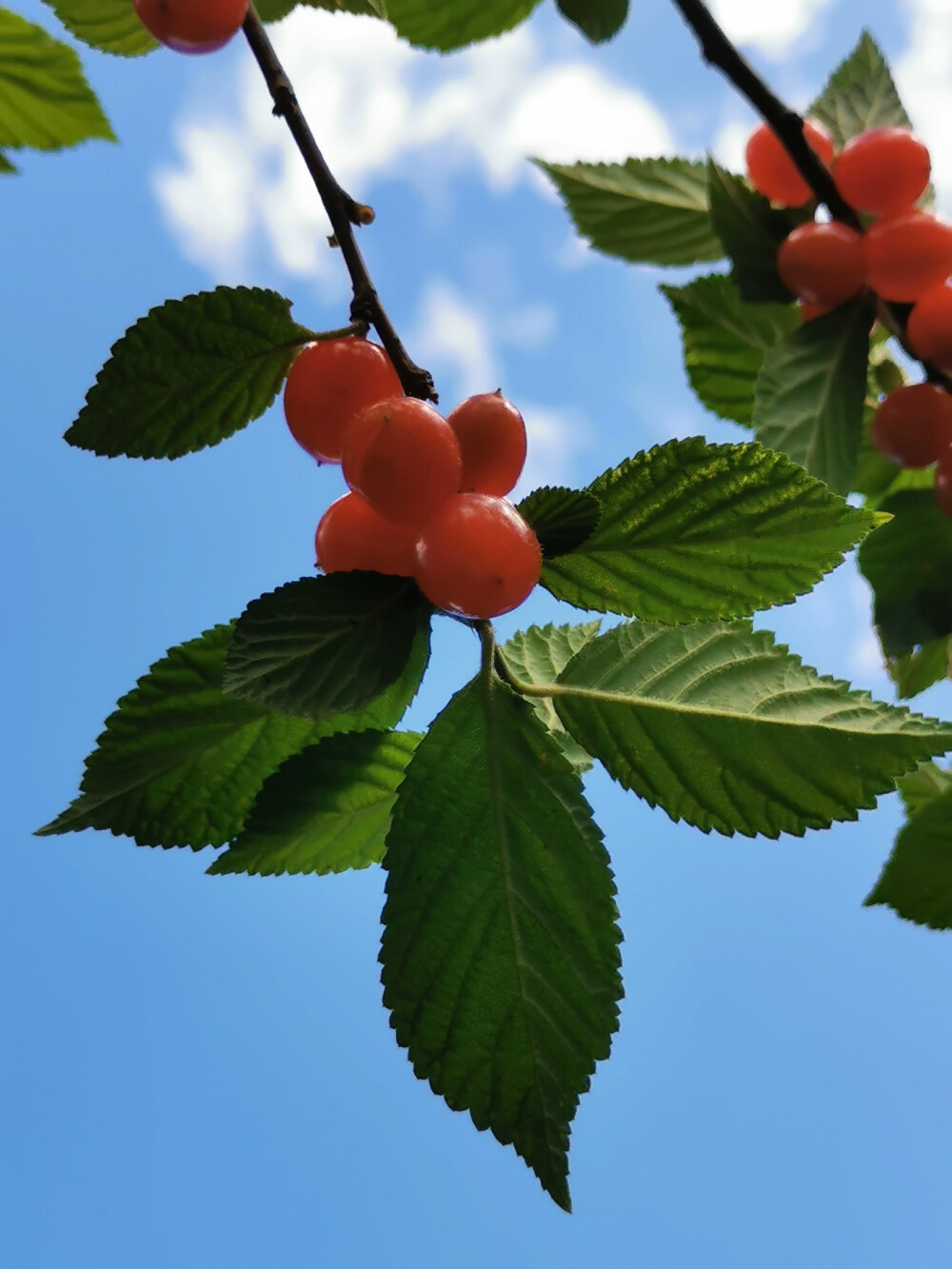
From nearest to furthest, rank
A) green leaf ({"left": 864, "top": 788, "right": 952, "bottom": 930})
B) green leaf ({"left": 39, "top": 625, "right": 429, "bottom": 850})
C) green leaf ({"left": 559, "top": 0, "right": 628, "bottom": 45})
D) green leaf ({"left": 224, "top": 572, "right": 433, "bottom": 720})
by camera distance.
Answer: green leaf ({"left": 224, "top": 572, "right": 433, "bottom": 720}), green leaf ({"left": 39, "top": 625, "right": 429, "bottom": 850}), green leaf ({"left": 559, "top": 0, "right": 628, "bottom": 45}), green leaf ({"left": 864, "top": 788, "right": 952, "bottom": 930})

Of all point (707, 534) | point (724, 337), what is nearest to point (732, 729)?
point (707, 534)

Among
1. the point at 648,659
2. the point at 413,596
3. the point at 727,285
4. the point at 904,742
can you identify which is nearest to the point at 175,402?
the point at 413,596

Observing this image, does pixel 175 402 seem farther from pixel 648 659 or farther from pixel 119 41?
pixel 119 41

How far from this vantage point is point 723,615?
57 cm

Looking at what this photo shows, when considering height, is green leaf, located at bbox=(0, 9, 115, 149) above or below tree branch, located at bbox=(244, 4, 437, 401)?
above

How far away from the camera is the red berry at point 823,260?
0.96 m

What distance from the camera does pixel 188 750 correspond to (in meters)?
0.65

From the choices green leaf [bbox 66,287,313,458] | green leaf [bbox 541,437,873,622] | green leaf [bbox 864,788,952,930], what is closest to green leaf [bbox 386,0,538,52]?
green leaf [bbox 66,287,313,458]

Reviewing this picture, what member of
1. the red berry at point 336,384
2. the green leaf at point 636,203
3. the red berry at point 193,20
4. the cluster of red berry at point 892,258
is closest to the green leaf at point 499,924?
the red berry at point 336,384

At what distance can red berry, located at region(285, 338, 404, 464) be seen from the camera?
607 mm

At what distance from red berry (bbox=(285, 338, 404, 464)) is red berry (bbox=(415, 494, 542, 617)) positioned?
105 millimetres

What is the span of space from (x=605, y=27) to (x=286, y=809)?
666mm

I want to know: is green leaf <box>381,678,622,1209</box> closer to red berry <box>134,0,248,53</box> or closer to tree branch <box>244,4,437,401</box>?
tree branch <box>244,4,437,401</box>

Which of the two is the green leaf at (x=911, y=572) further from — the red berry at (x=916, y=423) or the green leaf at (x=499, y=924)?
the green leaf at (x=499, y=924)
